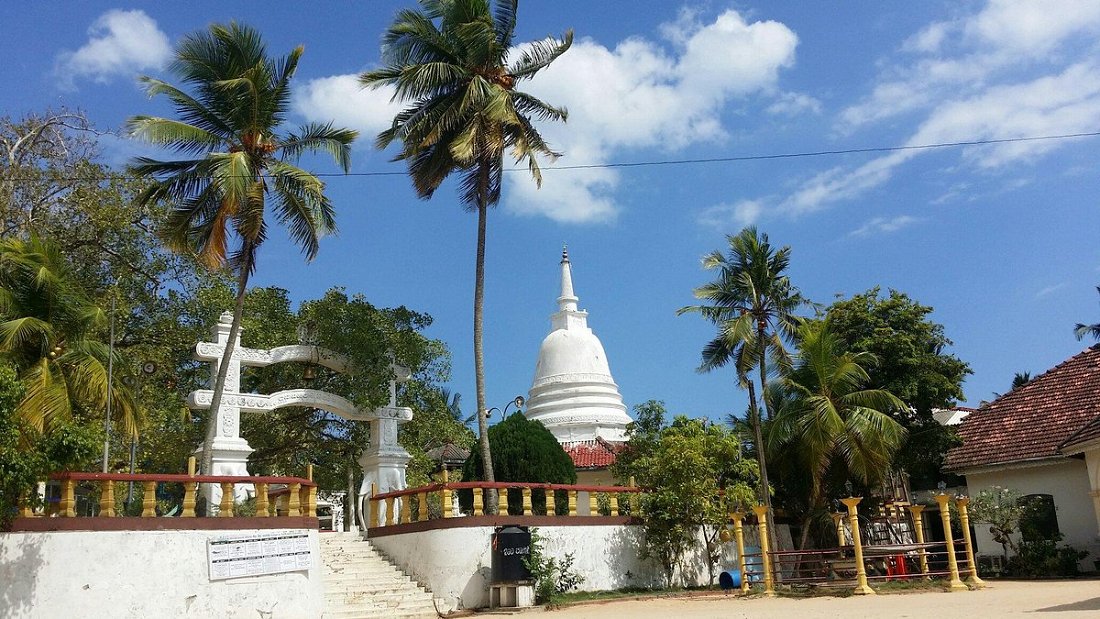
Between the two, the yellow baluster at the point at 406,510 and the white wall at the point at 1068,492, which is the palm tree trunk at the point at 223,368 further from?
the white wall at the point at 1068,492

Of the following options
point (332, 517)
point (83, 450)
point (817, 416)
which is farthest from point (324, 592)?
point (332, 517)

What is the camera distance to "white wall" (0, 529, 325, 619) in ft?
43.5

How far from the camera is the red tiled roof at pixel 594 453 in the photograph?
3400 cm

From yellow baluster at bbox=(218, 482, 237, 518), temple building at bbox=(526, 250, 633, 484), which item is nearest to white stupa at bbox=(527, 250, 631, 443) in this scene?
temple building at bbox=(526, 250, 633, 484)

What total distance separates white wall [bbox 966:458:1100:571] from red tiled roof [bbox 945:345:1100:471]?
574 mm

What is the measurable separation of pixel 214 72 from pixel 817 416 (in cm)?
1604

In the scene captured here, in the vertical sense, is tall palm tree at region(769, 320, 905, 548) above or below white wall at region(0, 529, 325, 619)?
above

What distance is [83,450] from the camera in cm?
1310

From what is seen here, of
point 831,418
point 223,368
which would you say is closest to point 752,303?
point 831,418

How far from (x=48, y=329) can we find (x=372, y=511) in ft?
28.1

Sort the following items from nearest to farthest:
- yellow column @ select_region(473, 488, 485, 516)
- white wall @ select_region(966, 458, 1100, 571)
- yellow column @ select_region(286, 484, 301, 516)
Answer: yellow column @ select_region(286, 484, 301, 516), yellow column @ select_region(473, 488, 485, 516), white wall @ select_region(966, 458, 1100, 571)

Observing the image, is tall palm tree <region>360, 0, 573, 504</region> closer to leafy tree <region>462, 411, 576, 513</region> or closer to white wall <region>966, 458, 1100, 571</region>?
leafy tree <region>462, 411, 576, 513</region>

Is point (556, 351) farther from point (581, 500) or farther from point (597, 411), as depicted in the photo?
point (581, 500)

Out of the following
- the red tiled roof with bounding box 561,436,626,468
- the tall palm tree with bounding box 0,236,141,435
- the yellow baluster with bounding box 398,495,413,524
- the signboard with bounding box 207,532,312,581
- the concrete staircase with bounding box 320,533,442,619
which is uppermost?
the tall palm tree with bounding box 0,236,141,435
